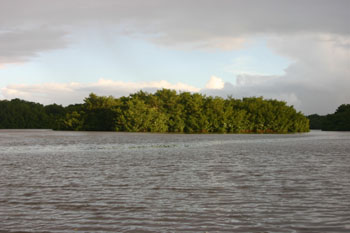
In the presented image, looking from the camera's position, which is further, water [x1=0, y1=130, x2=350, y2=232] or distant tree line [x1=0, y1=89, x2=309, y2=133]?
distant tree line [x1=0, y1=89, x2=309, y2=133]

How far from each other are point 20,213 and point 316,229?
244 inches

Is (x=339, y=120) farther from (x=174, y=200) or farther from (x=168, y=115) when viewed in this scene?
(x=174, y=200)

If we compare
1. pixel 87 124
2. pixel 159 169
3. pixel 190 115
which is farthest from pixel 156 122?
pixel 159 169

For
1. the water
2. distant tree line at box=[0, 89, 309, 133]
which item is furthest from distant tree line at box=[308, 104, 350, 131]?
the water

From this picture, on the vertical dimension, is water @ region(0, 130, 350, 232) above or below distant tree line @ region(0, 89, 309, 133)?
below

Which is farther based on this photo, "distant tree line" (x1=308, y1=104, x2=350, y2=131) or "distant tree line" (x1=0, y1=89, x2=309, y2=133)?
"distant tree line" (x1=308, y1=104, x2=350, y2=131)

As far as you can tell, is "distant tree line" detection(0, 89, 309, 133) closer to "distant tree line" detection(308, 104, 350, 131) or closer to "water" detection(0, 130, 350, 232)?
"distant tree line" detection(308, 104, 350, 131)

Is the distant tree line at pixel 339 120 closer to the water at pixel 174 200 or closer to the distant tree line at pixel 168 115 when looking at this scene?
the distant tree line at pixel 168 115

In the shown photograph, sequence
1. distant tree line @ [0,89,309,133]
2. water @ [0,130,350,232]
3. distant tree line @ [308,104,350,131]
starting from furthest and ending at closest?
distant tree line @ [308,104,350,131] < distant tree line @ [0,89,309,133] < water @ [0,130,350,232]

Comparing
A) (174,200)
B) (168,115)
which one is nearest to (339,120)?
(168,115)

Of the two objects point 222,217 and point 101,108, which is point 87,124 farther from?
point 222,217

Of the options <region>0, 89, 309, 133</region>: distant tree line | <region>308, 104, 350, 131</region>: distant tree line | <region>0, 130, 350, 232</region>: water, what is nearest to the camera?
<region>0, 130, 350, 232</region>: water

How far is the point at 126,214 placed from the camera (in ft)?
28.5

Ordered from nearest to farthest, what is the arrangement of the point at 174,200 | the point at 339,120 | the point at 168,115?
the point at 174,200, the point at 168,115, the point at 339,120
